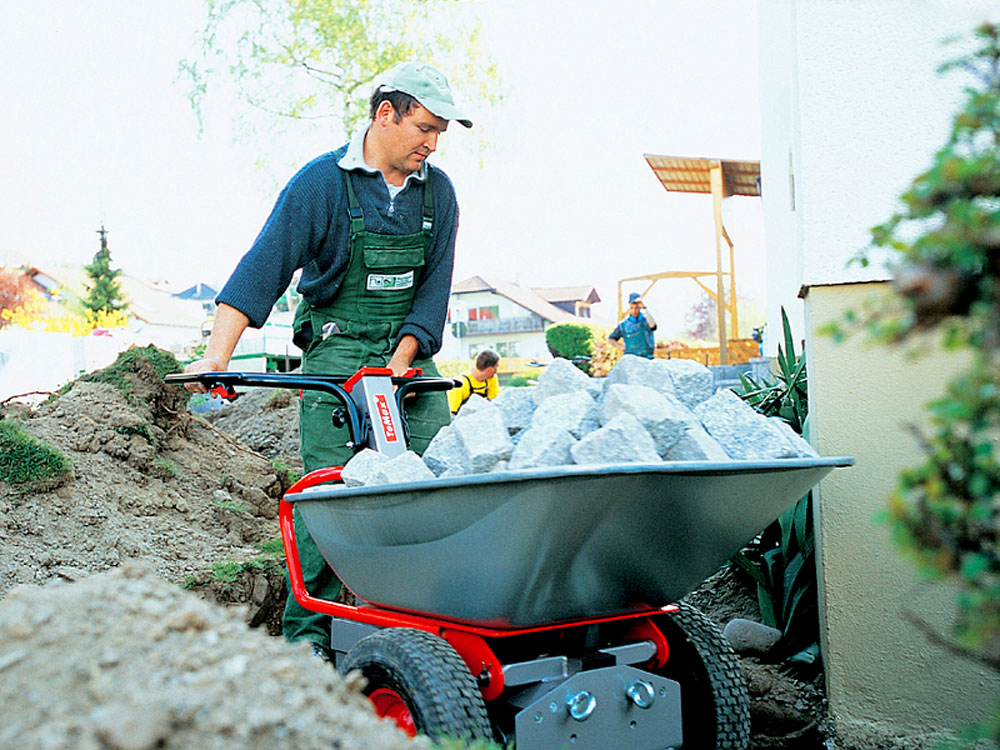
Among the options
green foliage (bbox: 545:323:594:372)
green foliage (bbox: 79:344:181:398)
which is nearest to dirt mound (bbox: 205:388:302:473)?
green foliage (bbox: 79:344:181:398)

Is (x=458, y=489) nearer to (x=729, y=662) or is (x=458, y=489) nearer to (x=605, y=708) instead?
(x=605, y=708)

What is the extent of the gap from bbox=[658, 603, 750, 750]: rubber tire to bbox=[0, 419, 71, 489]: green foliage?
265 centimetres

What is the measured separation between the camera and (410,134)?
2.74 metres

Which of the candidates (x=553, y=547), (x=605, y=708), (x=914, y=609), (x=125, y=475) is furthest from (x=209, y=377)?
(x=125, y=475)

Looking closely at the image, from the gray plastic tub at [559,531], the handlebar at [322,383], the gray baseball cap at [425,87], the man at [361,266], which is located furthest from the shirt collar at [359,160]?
the gray plastic tub at [559,531]

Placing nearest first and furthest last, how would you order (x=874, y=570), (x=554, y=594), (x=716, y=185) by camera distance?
1. (x=554, y=594)
2. (x=874, y=570)
3. (x=716, y=185)

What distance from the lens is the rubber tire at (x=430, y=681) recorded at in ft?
5.63

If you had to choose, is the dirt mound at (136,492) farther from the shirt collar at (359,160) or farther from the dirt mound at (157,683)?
the dirt mound at (157,683)

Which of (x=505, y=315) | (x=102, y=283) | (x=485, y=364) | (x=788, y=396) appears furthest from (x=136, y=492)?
→ (x=505, y=315)

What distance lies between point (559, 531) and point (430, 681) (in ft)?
1.24

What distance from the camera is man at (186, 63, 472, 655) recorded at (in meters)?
2.65

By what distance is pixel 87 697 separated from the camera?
3.76ft

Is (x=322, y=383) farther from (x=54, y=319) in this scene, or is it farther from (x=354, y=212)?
(x=54, y=319)

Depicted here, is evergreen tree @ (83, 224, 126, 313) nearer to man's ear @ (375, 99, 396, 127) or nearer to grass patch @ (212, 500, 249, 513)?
grass patch @ (212, 500, 249, 513)
